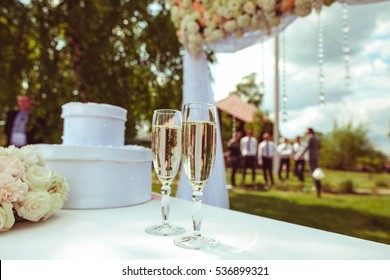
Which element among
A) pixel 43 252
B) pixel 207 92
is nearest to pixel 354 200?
pixel 207 92

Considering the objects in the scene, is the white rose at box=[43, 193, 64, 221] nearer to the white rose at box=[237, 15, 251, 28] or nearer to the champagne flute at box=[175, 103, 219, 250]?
the champagne flute at box=[175, 103, 219, 250]

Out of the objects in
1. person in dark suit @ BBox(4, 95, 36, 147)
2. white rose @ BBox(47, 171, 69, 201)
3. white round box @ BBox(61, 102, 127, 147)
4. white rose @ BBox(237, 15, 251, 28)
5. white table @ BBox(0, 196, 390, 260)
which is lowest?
white table @ BBox(0, 196, 390, 260)

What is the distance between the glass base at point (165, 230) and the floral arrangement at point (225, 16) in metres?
1.77

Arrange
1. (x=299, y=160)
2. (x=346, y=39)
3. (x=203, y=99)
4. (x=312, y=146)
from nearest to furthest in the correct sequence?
(x=203, y=99)
(x=346, y=39)
(x=312, y=146)
(x=299, y=160)

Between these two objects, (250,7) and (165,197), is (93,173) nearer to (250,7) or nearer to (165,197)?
(165,197)

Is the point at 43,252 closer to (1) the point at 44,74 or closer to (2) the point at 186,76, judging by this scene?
(2) the point at 186,76

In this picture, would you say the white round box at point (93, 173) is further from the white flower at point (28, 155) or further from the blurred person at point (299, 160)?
the blurred person at point (299, 160)

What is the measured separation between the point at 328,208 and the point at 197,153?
5.20 metres

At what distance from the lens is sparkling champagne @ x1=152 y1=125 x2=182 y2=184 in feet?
2.88

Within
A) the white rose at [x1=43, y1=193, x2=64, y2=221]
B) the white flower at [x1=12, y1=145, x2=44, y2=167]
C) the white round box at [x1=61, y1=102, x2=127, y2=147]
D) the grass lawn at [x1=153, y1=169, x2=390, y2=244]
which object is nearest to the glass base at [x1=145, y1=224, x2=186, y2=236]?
the white rose at [x1=43, y1=193, x2=64, y2=221]

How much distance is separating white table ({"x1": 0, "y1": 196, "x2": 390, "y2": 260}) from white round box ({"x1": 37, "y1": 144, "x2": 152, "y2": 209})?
5.4 inches

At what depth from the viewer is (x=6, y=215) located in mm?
833

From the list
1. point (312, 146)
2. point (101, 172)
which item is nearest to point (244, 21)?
point (101, 172)

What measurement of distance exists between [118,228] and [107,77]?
3797mm
